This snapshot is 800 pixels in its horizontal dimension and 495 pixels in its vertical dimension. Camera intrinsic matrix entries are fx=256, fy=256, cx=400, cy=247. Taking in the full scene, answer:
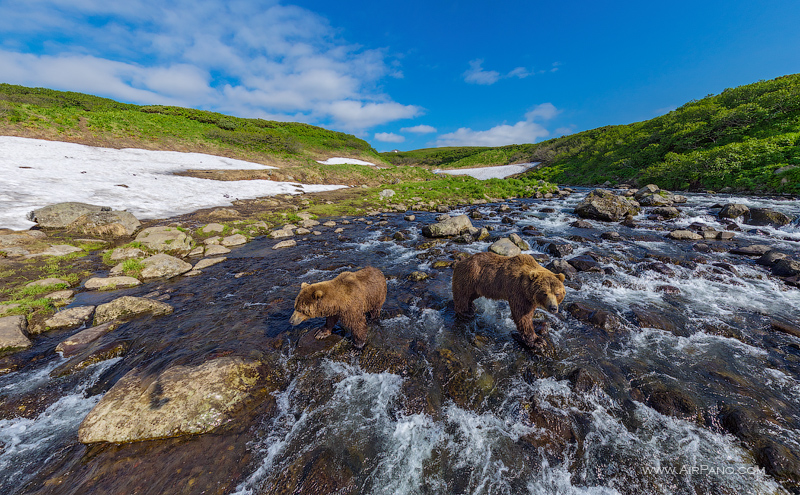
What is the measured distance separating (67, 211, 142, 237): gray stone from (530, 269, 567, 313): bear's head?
1889 centimetres

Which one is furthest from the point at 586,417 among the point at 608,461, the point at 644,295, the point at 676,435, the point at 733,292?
the point at 733,292

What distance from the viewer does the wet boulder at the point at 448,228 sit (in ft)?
48.6

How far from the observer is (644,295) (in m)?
8.07

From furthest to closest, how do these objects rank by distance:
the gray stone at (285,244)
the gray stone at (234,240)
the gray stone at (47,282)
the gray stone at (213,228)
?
the gray stone at (213,228)
the gray stone at (234,240)
the gray stone at (285,244)
the gray stone at (47,282)

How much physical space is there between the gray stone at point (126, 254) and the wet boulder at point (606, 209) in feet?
84.4

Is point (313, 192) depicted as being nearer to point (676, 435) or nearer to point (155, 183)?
point (155, 183)

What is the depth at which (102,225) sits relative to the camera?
43.0 ft

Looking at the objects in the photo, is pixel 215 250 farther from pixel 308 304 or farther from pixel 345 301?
pixel 345 301

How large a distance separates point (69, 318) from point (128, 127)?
155 feet

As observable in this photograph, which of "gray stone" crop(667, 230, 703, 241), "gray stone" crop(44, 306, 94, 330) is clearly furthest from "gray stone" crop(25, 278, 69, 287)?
"gray stone" crop(667, 230, 703, 241)

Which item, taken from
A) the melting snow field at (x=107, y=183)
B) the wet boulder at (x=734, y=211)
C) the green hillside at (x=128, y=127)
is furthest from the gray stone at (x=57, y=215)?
the wet boulder at (x=734, y=211)

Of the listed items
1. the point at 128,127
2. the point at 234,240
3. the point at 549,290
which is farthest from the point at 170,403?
the point at 128,127

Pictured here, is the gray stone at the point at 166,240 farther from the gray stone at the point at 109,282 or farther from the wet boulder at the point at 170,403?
the wet boulder at the point at 170,403

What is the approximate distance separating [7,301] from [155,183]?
64.7 feet
